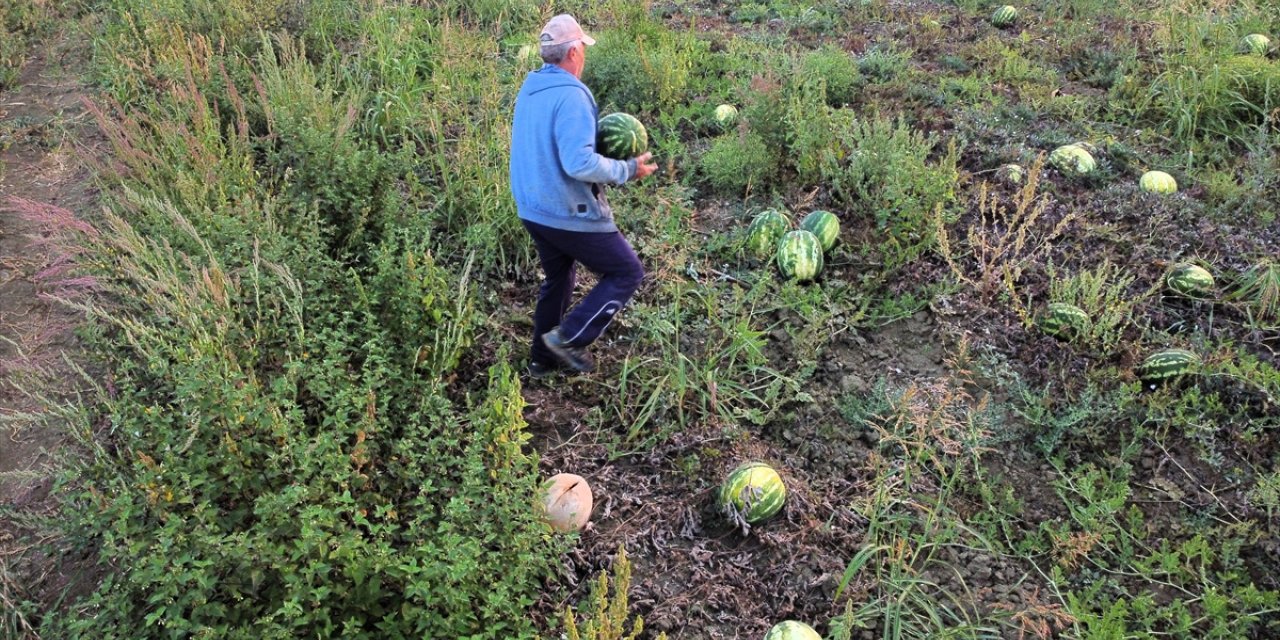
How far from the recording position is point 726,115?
5.86 m

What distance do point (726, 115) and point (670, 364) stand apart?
104 inches

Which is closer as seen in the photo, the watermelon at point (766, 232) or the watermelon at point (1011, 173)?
the watermelon at point (766, 232)

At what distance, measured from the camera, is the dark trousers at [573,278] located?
371 centimetres

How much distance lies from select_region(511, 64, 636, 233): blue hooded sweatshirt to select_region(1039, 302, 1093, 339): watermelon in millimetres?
2318

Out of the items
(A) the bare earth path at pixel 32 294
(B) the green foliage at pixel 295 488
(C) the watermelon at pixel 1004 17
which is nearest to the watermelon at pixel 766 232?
(B) the green foliage at pixel 295 488

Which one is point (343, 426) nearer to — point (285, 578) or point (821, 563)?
point (285, 578)

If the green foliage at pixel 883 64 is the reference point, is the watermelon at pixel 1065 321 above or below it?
below

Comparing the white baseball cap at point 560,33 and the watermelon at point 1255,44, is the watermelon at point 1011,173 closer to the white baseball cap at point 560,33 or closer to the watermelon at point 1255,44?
the watermelon at point 1255,44

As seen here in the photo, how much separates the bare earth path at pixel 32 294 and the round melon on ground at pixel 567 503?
5.93ft

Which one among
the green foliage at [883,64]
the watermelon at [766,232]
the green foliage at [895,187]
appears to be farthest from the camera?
the green foliage at [883,64]

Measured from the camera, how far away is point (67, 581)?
123 inches

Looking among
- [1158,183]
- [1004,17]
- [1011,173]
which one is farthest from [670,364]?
[1004,17]

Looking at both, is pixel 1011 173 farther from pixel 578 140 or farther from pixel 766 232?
pixel 578 140

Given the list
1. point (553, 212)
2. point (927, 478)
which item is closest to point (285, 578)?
point (553, 212)
